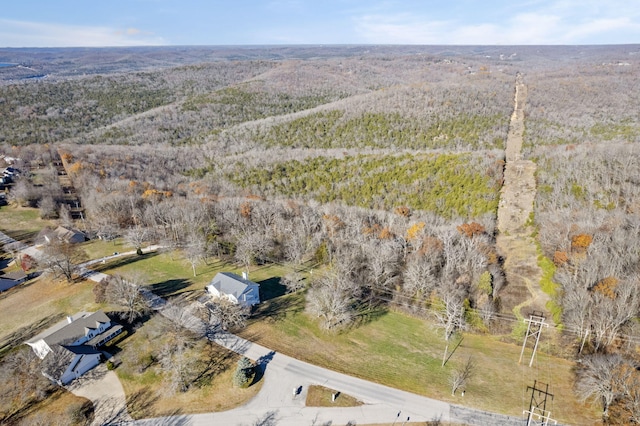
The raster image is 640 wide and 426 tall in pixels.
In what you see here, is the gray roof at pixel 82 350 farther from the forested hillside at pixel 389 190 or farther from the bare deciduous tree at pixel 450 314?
the bare deciduous tree at pixel 450 314

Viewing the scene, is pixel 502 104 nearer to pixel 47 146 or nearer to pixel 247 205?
pixel 247 205

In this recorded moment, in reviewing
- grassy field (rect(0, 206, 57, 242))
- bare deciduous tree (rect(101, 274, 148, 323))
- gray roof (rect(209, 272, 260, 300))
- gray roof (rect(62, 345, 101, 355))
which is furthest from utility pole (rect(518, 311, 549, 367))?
grassy field (rect(0, 206, 57, 242))

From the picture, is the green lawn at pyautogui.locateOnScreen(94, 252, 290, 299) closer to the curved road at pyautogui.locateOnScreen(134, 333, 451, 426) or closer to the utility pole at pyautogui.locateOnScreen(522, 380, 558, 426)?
the curved road at pyautogui.locateOnScreen(134, 333, 451, 426)

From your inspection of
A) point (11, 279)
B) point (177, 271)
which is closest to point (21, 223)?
point (11, 279)

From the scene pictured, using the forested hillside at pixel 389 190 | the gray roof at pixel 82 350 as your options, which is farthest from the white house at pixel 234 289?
the gray roof at pixel 82 350

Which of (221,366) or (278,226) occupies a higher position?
(278,226)

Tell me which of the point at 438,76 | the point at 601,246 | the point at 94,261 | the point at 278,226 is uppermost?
the point at 438,76

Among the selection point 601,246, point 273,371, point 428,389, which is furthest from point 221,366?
point 601,246
